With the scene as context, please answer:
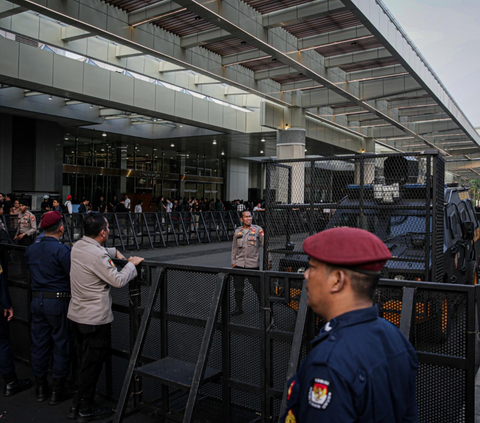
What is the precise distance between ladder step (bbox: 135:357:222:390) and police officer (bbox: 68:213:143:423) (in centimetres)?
64

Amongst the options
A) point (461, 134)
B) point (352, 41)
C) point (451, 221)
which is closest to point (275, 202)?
point (451, 221)

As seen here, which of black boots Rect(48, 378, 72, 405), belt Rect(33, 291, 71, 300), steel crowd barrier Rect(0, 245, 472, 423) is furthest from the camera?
black boots Rect(48, 378, 72, 405)

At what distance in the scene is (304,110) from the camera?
24.8m

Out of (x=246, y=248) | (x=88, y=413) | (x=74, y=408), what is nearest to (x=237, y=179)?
(x=246, y=248)

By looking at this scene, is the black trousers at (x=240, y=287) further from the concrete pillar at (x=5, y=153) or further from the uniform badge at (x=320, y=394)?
the concrete pillar at (x=5, y=153)

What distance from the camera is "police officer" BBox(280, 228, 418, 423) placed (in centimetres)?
147

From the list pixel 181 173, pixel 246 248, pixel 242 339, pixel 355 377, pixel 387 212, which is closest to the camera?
pixel 355 377

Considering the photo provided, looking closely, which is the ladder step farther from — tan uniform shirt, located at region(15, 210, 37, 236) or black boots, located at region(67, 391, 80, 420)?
tan uniform shirt, located at region(15, 210, 37, 236)

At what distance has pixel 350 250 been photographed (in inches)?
62.9

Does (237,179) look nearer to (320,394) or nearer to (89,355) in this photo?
(89,355)

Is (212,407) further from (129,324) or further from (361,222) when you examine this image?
(361,222)

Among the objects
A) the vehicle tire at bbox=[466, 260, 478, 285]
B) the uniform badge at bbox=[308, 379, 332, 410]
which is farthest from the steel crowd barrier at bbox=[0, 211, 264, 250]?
the uniform badge at bbox=[308, 379, 332, 410]

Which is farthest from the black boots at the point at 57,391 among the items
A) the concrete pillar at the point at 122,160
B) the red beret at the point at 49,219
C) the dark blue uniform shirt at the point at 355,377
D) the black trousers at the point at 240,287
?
the concrete pillar at the point at 122,160

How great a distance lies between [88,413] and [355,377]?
139 inches
